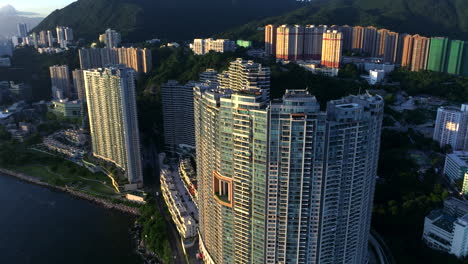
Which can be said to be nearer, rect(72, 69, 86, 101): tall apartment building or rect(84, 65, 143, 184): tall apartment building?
rect(84, 65, 143, 184): tall apartment building

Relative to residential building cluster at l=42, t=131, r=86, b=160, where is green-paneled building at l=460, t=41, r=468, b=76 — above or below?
above

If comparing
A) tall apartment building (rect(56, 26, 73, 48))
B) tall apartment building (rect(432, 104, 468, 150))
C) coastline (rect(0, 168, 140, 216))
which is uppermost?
tall apartment building (rect(56, 26, 73, 48))

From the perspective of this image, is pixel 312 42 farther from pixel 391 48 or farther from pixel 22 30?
pixel 22 30

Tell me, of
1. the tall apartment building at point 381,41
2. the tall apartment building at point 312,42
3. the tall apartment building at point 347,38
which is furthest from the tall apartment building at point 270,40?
the tall apartment building at point 381,41

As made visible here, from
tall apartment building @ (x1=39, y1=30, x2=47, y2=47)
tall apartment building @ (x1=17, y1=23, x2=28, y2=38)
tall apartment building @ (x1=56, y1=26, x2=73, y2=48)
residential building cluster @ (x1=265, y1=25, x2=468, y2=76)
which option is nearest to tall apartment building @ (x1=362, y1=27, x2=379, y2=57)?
residential building cluster @ (x1=265, y1=25, x2=468, y2=76)

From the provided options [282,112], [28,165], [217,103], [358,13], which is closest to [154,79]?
[28,165]

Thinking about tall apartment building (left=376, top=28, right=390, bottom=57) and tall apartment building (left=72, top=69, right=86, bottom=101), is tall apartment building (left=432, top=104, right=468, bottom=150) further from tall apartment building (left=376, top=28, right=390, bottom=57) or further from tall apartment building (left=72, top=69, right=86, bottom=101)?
tall apartment building (left=72, top=69, right=86, bottom=101)

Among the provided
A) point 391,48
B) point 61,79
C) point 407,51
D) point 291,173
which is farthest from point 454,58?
point 61,79
